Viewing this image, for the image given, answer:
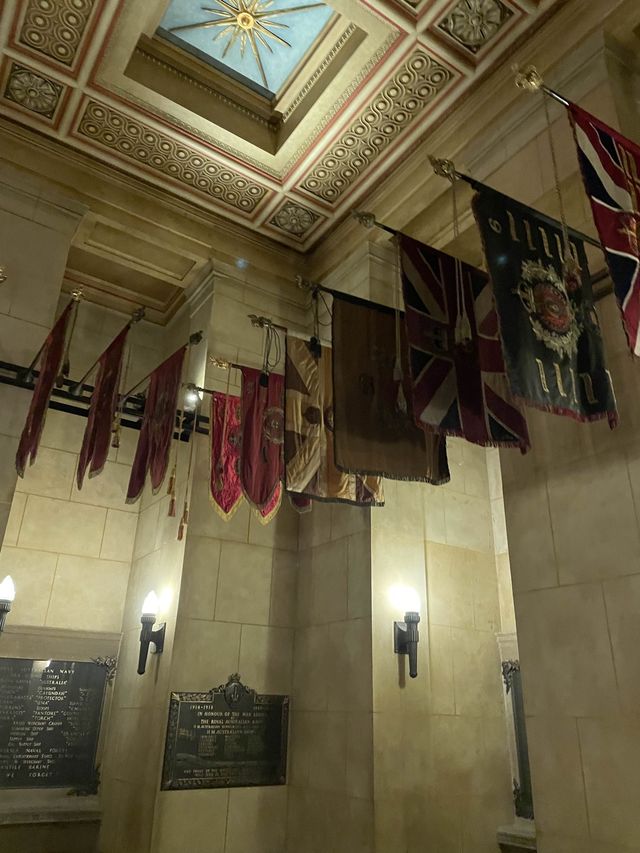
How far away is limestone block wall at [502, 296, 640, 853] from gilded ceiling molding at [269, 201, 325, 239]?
15.6 feet

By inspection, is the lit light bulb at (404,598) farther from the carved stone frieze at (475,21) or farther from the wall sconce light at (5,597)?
the carved stone frieze at (475,21)

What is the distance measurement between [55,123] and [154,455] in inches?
174

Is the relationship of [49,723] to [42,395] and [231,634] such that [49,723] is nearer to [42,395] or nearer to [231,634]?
[231,634]

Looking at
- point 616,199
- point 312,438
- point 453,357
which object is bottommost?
point 312,438

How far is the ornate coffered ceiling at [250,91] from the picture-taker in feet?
20.7

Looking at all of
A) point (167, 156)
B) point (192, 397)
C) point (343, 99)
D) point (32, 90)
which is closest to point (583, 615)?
point (192, 397)

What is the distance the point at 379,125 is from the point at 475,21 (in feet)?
4.87

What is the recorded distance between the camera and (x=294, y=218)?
8734 mm

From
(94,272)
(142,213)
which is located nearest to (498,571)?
(142,213)

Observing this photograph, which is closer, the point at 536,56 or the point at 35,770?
the point at 536,56

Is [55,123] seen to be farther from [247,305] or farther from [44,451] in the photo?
[44,451]

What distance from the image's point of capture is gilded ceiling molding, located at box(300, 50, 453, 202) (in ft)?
22.0

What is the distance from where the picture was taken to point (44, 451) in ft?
27.5

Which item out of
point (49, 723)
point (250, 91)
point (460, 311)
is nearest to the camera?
point (460, 311)
